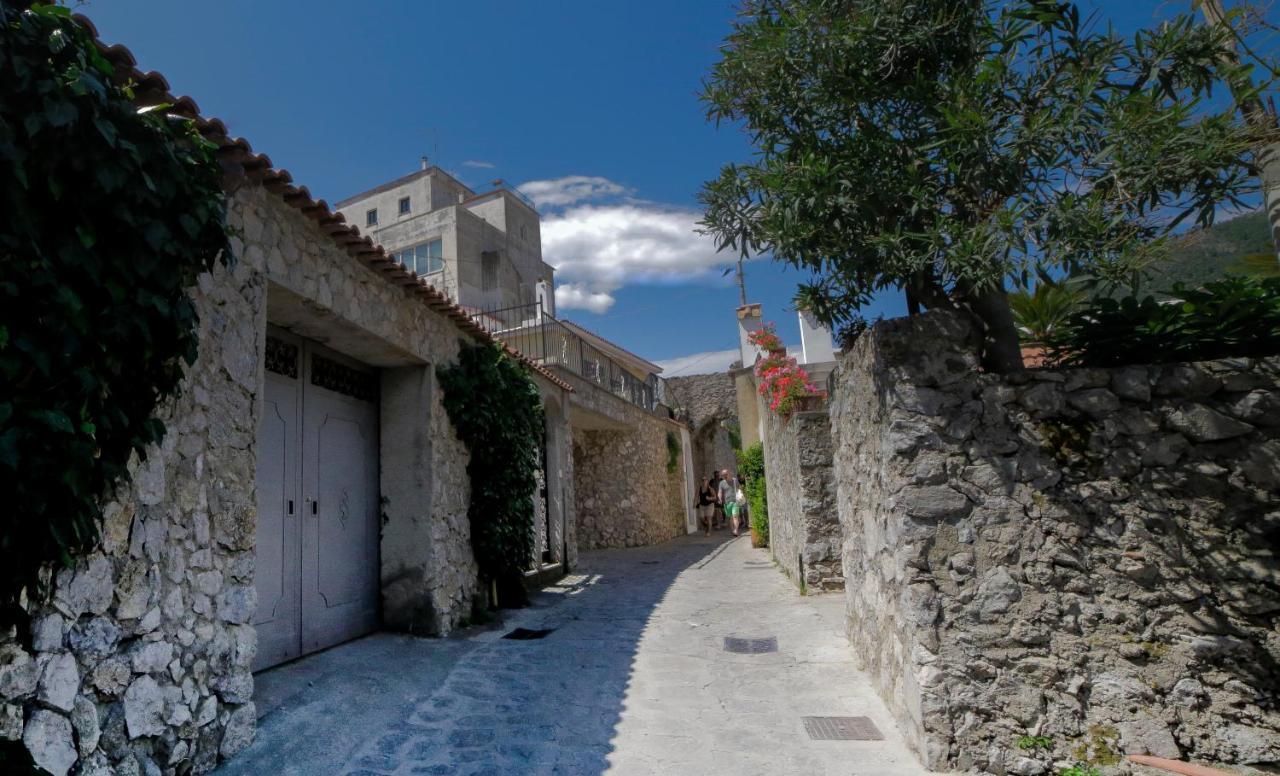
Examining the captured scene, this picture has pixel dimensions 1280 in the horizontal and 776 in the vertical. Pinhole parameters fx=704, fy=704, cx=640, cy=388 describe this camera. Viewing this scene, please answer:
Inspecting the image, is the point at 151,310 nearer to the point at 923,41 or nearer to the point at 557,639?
the point at 923,41

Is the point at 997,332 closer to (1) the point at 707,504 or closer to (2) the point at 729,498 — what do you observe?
(2) the point at 729,498

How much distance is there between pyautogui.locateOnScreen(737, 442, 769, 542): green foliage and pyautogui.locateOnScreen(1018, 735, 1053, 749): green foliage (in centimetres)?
1050

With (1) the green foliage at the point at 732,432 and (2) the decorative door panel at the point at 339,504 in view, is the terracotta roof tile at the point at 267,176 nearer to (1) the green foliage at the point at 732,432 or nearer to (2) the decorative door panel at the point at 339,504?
(2) the decorative door panel at the point at 339,504

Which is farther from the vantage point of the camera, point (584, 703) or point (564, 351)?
point (564, 351)

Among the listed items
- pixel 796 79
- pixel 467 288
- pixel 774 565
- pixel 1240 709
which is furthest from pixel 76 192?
pixel 467 288

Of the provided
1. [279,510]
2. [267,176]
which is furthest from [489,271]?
[267,176]

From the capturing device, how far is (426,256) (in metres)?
32.3

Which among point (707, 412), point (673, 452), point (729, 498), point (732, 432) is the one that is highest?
point (707, 412)

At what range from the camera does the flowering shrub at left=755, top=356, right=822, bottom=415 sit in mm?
8914

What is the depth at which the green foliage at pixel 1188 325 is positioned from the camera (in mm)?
3768

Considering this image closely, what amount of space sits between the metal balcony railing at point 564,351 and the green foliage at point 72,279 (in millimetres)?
7925

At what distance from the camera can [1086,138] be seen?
3.46m

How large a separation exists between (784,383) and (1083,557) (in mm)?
5515

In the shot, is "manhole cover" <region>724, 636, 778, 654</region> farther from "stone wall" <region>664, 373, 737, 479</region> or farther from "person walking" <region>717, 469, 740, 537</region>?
"stone wall" <region>664, 373, 737, 479</region>
